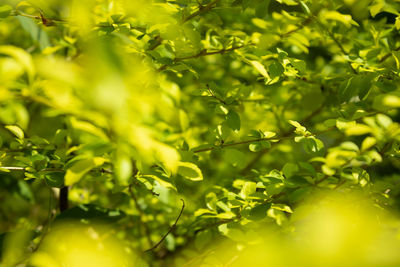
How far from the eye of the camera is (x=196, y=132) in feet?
6.72

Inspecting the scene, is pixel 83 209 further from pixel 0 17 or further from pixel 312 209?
pixel 312 209

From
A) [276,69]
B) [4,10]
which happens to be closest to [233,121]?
[276,69]

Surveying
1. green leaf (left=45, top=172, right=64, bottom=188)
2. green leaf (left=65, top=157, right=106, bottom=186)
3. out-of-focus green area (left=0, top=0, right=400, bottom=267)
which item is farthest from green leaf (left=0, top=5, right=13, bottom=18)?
green leaf (left=65, top=157, right=106, bottom=186)

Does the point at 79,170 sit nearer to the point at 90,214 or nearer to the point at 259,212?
the point at 259,212

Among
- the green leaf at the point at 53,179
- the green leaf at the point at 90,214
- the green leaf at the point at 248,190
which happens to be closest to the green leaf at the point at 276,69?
the green leaf at the point at 248,190

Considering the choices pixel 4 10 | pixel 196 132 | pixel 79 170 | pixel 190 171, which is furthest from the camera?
pixel 196 132

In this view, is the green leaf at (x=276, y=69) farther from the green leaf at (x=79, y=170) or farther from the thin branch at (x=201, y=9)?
the green leaf at (x=79, y=170)

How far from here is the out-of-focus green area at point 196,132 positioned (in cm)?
54

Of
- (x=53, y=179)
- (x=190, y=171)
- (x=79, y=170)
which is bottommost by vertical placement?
(x=53, y=179)

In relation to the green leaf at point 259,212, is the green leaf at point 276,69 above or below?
above

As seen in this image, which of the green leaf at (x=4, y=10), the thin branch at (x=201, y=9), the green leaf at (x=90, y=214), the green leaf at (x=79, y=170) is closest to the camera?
the green leaf at (x=79, y=170)

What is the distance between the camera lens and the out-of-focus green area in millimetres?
538

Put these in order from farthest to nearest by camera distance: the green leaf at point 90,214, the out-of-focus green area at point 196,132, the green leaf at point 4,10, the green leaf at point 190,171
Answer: the green leaf at point 90,214, the green leaf at point 4,10, the green leaf at point 190,171, the out-of-focus green area at point 196,132

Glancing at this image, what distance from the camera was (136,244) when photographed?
6.95ft
